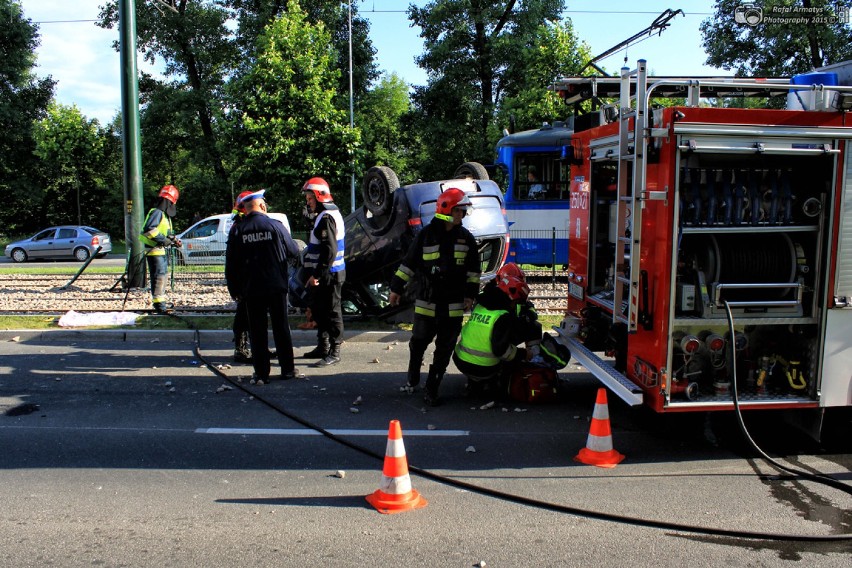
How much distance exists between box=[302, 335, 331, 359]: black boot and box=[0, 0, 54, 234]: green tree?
33524 millimetres

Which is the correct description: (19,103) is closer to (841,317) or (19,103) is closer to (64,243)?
(64,243)

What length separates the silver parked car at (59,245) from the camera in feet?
88.3

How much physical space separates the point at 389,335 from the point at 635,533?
18.8 ft

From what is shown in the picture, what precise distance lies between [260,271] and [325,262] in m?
0.85

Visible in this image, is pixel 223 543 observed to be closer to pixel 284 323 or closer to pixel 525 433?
pixel 525 433

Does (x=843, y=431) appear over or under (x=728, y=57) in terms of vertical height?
under

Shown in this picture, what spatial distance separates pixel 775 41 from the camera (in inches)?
1035

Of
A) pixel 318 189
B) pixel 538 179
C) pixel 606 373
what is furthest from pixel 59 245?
pixel 606 373

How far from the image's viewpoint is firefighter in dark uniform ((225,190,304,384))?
22.7 ft

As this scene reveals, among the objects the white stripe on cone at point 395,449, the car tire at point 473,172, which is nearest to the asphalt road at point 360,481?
the white stripe on cone at point 395,449

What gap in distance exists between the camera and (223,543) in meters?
3.81

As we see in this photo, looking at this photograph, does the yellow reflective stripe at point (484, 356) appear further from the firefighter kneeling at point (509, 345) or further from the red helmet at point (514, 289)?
the red helmet at point (514, 289)

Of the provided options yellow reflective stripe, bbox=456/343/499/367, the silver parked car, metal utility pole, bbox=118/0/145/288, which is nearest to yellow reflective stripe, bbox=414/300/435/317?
yellow reflective stripe, bbox=456/343/499/367

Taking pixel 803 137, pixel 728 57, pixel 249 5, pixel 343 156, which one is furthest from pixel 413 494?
pixel 249 5
